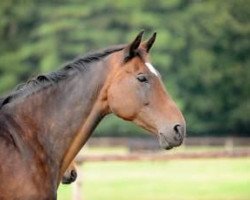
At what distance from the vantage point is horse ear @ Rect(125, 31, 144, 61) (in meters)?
5.67

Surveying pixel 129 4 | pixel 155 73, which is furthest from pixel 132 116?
pixel 129 4

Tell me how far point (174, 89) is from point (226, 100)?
2895mm

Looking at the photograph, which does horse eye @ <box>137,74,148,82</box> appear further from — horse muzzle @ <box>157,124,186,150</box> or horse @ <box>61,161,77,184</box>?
horse @ <box>61,161,77,184</box>

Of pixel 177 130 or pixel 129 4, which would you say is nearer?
pixel 177 130

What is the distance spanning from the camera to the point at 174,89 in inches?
1624

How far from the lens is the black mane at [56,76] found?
5707 millimetres

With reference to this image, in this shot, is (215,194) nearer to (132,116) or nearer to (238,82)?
(132,116)

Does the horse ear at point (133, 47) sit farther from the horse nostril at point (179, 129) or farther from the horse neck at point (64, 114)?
the horse nostril at point (179, 129)

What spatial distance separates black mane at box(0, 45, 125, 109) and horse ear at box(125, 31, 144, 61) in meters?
0.11

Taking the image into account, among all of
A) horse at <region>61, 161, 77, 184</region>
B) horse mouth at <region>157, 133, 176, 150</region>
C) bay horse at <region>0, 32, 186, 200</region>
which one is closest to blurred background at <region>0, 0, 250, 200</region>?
horse at <region>61, 161, 77, 184</region>

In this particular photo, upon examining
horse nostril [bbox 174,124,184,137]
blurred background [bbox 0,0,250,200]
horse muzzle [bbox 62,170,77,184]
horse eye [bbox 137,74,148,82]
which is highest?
horse eye [bbox 137,74,148,82]

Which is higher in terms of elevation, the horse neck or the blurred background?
the horse neck

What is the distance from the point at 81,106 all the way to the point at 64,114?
14 centimetres

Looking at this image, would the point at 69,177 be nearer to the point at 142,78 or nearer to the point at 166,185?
the point at 142,78
